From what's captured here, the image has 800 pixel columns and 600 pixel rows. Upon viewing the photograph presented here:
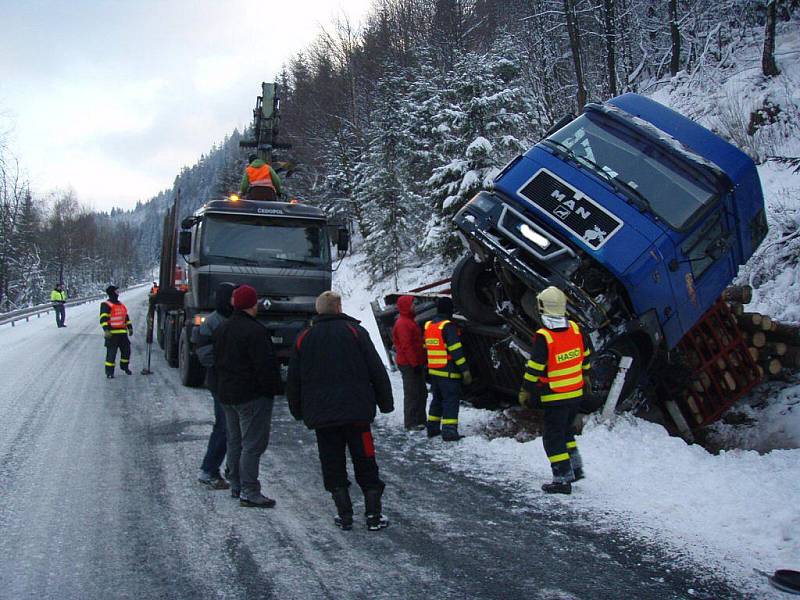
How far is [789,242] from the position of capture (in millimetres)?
10922

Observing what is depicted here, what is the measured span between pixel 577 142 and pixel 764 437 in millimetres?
4374

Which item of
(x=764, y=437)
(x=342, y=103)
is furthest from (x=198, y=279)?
(x=342, y=103)

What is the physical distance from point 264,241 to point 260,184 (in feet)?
5.54

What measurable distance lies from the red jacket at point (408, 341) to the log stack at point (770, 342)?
4263 millimetres

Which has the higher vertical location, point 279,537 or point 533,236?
point 533,236

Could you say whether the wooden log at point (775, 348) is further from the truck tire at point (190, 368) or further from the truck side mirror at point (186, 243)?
the truck side mirror at point (186, 243)

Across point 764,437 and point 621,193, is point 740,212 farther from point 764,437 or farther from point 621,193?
point 764,437

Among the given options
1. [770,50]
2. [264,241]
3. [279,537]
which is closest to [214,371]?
[279,537]

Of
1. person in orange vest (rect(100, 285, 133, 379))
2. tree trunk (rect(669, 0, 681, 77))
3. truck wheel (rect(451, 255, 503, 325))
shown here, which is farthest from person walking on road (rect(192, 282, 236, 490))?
tree trunk (rect(669, 0, 681, 77))

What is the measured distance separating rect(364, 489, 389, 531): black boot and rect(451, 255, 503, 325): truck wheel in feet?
13.6

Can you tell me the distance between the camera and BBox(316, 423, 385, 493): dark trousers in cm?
480

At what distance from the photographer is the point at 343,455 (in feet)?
16.0

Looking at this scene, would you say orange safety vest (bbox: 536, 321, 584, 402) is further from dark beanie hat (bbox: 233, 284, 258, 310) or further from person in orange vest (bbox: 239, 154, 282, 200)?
person in orange vest (bbox: 239, 154, 282, 200)

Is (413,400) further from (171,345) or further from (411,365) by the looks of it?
(171,345)
